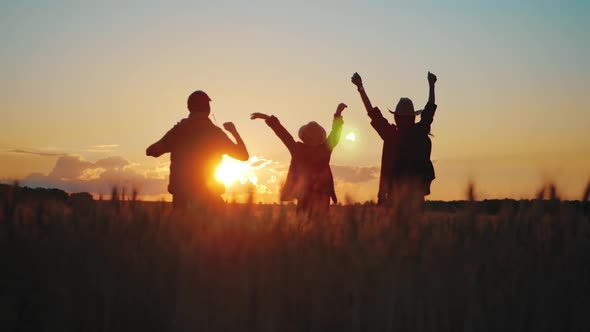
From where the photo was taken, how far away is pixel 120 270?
12.2 feet

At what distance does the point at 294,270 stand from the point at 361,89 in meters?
5.78

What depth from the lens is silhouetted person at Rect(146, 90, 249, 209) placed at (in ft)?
24.5

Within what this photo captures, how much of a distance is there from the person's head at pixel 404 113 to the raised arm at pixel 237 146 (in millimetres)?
2391

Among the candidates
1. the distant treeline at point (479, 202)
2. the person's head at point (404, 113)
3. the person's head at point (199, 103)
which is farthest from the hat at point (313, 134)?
the distant treeline at point (479, 202)

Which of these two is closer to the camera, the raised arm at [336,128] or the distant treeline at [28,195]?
the distant treeline at [28,195]

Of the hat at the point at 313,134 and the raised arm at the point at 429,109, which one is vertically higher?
the raised arm at the point at 429,109

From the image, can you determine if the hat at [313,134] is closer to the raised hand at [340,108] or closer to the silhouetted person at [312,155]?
the silhouetted person at [312,155]

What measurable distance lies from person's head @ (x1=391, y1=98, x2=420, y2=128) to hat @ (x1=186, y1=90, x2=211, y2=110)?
2.64 metres

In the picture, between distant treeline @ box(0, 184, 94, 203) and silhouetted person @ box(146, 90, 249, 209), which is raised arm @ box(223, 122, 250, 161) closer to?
silhouetted person @ box(146, 90, 249, 209)

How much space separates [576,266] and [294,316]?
5.33 feet

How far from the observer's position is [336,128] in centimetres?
862

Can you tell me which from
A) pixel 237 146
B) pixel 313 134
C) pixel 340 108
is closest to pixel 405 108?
pixel 340 108

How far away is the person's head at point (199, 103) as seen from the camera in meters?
7.41

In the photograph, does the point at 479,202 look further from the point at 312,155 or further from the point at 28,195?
the point at 312,155
